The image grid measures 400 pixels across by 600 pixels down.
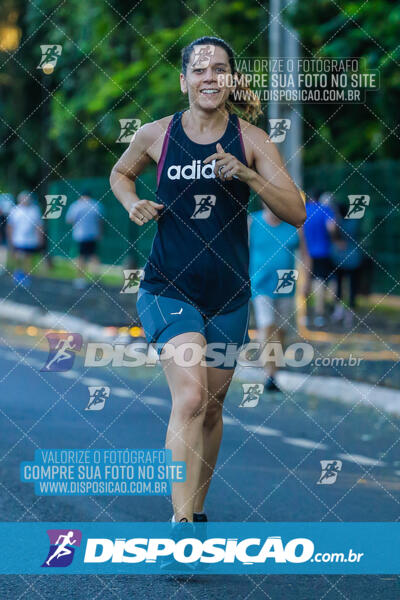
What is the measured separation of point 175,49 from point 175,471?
64.4ft

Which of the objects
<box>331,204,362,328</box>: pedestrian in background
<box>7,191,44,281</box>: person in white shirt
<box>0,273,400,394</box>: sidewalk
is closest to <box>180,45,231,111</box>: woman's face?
<box>0,273,400,394</box>: sidewalk

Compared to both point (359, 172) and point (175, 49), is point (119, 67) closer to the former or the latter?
point (175, 49)

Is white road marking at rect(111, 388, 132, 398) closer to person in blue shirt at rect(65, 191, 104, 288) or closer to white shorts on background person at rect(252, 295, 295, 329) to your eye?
white shorts on background person at rect(252, 295, 295, 329)

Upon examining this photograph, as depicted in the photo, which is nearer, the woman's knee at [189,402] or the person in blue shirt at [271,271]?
the woman's knee at [189,402]

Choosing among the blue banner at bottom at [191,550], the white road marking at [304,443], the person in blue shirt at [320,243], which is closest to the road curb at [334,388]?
the white road marking at [304,443]

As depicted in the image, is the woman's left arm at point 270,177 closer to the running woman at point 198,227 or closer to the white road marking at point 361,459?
the running woman at point 198,227

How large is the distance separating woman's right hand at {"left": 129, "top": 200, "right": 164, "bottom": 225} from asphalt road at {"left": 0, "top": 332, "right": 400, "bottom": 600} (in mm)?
1382

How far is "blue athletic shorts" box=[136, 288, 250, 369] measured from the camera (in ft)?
18.0

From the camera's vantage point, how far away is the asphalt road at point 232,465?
5.40 m

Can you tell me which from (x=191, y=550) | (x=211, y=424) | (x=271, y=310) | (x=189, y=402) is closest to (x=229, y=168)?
(x=189, y=402)

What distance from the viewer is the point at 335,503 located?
23.7ft

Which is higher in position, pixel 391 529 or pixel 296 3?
pixel 296 3

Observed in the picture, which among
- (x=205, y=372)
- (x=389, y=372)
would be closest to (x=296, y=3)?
(x=389, y=372)

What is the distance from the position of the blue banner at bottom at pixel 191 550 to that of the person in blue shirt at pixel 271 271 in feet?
17.0
